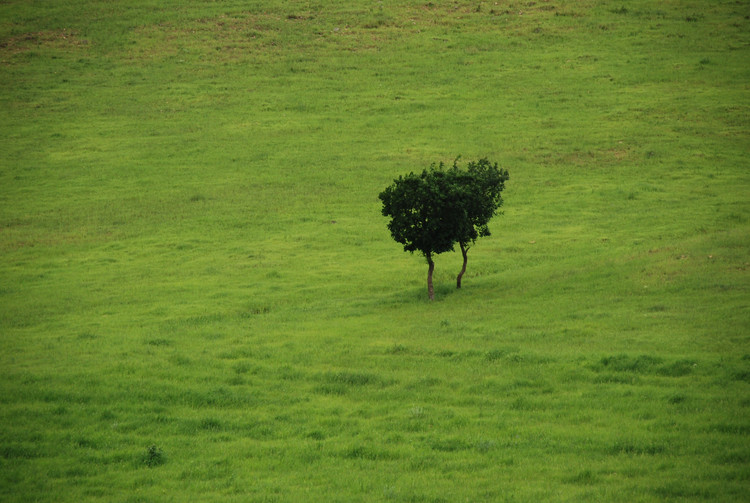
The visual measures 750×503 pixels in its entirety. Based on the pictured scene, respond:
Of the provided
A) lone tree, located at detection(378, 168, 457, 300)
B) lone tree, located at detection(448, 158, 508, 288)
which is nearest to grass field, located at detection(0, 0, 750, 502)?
lone tree, located at detection(378, 168, 457, 300)

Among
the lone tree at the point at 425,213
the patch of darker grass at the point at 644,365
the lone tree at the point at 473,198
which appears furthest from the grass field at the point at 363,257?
the lone tree at the point at 473,198

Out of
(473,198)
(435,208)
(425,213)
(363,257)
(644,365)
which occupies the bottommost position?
(363,257)

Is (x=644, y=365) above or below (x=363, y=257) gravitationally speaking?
above

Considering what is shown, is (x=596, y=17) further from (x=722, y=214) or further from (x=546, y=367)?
(x=546, y=367)

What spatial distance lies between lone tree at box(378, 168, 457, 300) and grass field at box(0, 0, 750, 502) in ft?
9.24

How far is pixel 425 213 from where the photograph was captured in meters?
34.2

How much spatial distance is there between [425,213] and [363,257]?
32.3 feet

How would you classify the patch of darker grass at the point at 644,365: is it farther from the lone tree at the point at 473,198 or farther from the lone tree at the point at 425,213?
the lone tree at the point at 473,198

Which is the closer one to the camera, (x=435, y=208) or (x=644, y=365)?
(x=644, y=365)

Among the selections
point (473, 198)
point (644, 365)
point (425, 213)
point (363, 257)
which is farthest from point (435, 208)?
point (644, 365)

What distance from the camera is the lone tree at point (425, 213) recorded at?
33938 millimetres

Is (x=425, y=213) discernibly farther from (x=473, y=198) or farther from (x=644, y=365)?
(x=644, y=365)

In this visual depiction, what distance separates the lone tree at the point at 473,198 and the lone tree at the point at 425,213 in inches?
17.2

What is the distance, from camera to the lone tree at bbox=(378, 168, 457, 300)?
3394cm
